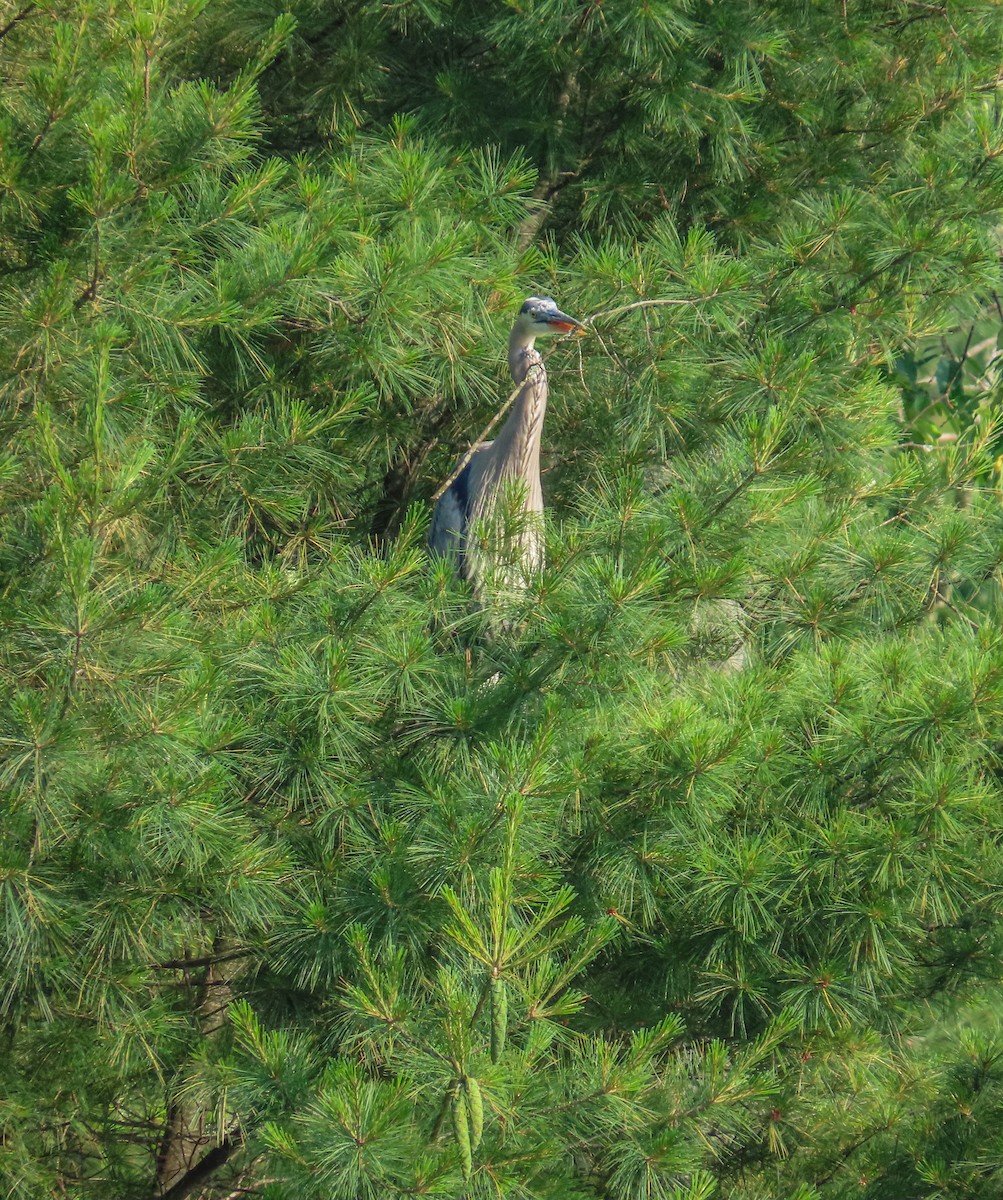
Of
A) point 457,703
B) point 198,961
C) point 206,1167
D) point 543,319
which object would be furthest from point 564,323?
point 206,1167

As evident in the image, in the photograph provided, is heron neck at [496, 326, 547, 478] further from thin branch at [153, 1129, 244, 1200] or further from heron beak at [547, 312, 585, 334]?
thin branch at [153, 1129, 244, 1200]

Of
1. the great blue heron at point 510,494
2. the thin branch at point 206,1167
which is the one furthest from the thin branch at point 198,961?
the great blue heron at point 510,494

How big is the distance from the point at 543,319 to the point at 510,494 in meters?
0.81

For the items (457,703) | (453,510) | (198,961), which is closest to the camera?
(457,703)

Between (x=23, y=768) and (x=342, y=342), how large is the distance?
1.27 metres

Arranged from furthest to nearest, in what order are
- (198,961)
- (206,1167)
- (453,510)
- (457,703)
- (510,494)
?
(453,510) → (206,1167) → (198,961) → (510,494) → (457,703)

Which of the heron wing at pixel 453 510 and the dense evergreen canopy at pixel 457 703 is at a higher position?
the dense evergreen canopy at pixel 457 703

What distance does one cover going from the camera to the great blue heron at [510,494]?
2.48 meters

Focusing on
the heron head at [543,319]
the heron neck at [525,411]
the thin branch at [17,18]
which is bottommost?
the heron neck at [525,411]

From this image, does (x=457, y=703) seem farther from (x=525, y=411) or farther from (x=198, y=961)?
(x=525, y=411)

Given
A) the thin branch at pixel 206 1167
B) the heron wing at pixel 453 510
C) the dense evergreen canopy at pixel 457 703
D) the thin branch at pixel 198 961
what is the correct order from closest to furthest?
the dense evergreen canopy at pixel 457 703, the thin branch at pixel 198 961, the thin branch at pixel 206 1167, the heron wing at pixel 453 510

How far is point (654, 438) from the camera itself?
3223mm

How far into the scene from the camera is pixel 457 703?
227 cm

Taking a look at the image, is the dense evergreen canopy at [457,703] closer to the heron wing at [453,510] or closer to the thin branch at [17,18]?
the thin branch at [17,18]
